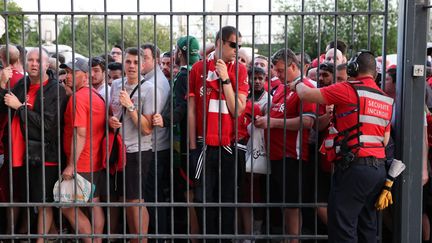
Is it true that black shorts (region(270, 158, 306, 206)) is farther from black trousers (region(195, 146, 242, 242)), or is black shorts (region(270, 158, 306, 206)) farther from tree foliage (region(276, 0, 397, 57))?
tree foliage (region(276, 0, 397, 57))

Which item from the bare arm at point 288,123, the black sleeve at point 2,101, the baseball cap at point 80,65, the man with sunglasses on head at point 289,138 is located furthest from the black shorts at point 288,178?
the black sleeve at point 2,101

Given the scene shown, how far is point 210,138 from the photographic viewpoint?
534cm

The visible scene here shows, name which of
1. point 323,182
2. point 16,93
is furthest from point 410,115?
point 16,93

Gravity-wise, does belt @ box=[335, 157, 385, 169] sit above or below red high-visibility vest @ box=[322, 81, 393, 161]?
below

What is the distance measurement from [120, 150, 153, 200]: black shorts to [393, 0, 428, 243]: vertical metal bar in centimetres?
222

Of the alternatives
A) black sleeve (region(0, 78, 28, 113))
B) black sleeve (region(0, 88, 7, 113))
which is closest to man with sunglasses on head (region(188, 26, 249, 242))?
black sleeve (region(0, 78, 28, 113))

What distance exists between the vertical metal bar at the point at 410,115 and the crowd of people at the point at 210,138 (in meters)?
0.16

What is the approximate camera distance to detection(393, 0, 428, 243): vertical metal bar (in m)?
5.00

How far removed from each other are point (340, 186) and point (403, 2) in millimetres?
1568

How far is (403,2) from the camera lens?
5055 mm

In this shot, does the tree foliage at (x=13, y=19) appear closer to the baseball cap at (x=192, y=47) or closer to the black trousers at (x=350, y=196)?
the baseball cap at (x=192, y=47)

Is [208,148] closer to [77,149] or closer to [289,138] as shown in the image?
[289,138]

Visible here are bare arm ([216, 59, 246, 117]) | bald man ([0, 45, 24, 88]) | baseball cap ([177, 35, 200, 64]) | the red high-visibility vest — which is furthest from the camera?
bald man ([0, 45, 24, 88])

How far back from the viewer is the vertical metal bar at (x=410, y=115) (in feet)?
16.4
